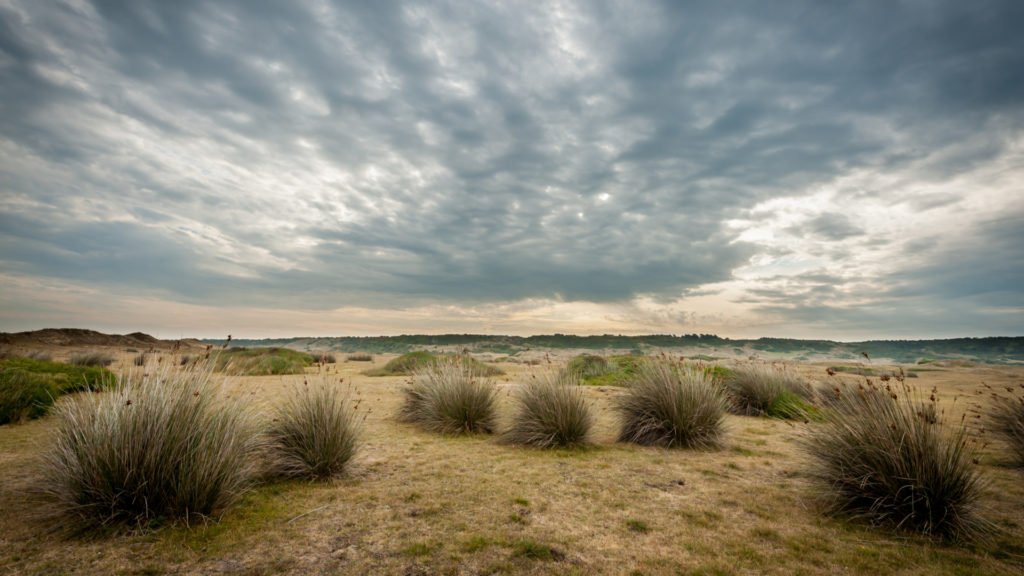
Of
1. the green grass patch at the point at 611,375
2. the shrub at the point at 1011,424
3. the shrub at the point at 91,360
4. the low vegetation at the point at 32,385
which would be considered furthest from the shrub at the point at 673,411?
the shrub at the point at 91,360

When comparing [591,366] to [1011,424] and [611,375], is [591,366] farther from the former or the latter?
[1011,424]

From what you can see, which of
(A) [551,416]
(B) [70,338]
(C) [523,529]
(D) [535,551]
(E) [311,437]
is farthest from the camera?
(B) [70,338]

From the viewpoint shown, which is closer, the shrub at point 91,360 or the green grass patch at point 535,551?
the green grass patch at point 535,551

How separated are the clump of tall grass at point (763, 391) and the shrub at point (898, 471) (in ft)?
19.0

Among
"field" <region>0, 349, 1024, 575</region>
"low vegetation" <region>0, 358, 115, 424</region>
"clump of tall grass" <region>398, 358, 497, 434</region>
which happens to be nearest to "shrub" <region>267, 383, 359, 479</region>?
"field" <region>0, 349, 1024, 575</region>

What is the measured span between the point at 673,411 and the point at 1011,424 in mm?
4336

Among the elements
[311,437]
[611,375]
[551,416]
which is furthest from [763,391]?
[311,437]

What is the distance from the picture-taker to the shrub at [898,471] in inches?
144

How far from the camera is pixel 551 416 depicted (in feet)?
22.1

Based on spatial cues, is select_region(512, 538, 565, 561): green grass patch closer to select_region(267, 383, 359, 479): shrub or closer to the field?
the field

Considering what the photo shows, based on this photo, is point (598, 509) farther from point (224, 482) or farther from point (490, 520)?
point (224, 482)

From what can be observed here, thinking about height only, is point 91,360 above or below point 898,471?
above

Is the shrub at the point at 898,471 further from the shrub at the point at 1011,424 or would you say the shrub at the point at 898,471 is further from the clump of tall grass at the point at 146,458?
the clump of tall grass at the point at 146,458

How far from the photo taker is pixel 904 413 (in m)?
4.15
